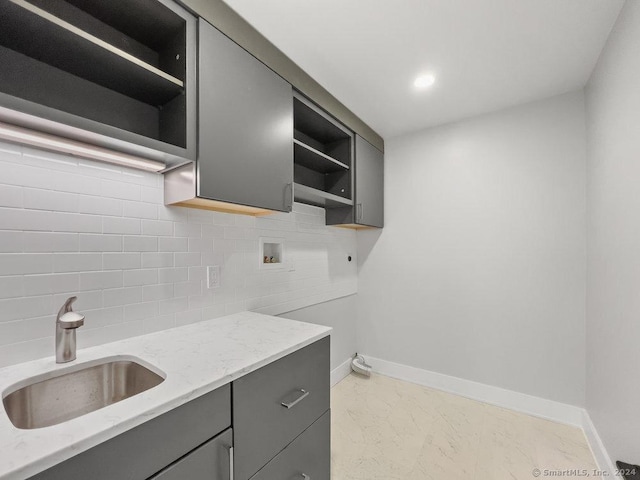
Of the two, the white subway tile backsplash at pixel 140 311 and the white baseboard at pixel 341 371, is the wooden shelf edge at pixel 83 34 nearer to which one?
the white subway tile backsplash at pixel 140 311

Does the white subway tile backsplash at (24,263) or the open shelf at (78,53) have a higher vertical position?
the open shelf at (78,53)

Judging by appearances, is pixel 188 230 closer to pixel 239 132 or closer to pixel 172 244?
pixel 172 244

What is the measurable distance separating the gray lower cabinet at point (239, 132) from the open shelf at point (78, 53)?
0.19 m

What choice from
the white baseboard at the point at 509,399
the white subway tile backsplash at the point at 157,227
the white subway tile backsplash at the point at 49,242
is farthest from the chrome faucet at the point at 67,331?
the white baseboard at the point at 509,399

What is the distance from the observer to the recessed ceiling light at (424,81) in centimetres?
193

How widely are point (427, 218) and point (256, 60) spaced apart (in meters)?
1.94

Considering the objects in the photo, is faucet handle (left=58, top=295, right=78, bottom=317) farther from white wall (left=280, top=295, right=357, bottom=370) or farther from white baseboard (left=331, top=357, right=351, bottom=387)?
white baseboard (left=331, top=357, right=351, bottom=387)

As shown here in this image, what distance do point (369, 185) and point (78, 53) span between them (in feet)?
6.90

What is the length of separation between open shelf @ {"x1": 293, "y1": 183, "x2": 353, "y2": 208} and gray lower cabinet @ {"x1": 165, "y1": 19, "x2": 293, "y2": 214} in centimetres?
20

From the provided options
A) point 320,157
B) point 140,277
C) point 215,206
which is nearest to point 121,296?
point 140,277

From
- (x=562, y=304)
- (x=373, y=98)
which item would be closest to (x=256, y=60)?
(x=373, y=98)

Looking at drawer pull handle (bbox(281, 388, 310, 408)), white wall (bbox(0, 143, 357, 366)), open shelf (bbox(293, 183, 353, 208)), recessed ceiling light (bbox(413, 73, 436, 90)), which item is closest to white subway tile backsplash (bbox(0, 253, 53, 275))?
white wall (bbox(0, 143, 357, 366))

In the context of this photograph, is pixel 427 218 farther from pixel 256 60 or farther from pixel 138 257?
pixel 138 257

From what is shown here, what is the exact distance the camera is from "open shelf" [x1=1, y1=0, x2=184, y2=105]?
89 centimetres
